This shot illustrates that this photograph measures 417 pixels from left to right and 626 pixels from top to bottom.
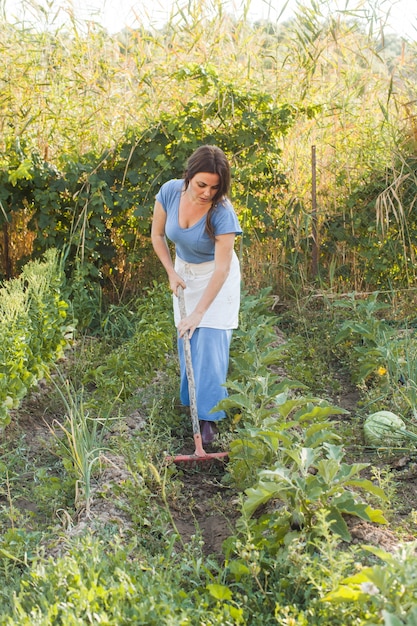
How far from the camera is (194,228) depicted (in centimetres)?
391

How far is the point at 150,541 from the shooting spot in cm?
296

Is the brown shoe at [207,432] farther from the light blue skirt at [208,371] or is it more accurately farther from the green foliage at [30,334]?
the green foliage at [30,334]

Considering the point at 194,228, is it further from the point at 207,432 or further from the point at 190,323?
the point at 207,432

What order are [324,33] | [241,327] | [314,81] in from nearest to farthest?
[241,327] < [324,33] < [314,81]

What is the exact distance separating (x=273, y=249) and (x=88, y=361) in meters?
2.15

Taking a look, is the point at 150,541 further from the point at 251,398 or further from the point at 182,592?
the point at 251,398

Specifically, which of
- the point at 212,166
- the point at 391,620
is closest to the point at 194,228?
the point at 212,166

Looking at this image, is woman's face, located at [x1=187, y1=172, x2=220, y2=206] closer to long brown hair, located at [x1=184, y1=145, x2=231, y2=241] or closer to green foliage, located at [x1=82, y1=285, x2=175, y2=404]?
long brown hair, located at [x1=184, y1=145, x2=231, y2=241]

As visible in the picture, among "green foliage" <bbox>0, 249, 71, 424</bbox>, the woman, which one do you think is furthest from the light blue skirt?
"green foliage" <bbox>0, 249, 71, 424</bbox>

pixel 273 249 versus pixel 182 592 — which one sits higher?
pixel 273 249

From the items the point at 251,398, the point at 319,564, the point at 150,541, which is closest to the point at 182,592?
the point at 319,564

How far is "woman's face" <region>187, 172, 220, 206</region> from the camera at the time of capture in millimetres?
3703

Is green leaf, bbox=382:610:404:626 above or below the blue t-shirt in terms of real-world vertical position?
below

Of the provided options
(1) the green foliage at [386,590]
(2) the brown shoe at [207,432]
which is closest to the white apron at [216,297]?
(2) the brown shoe at [207,432]
